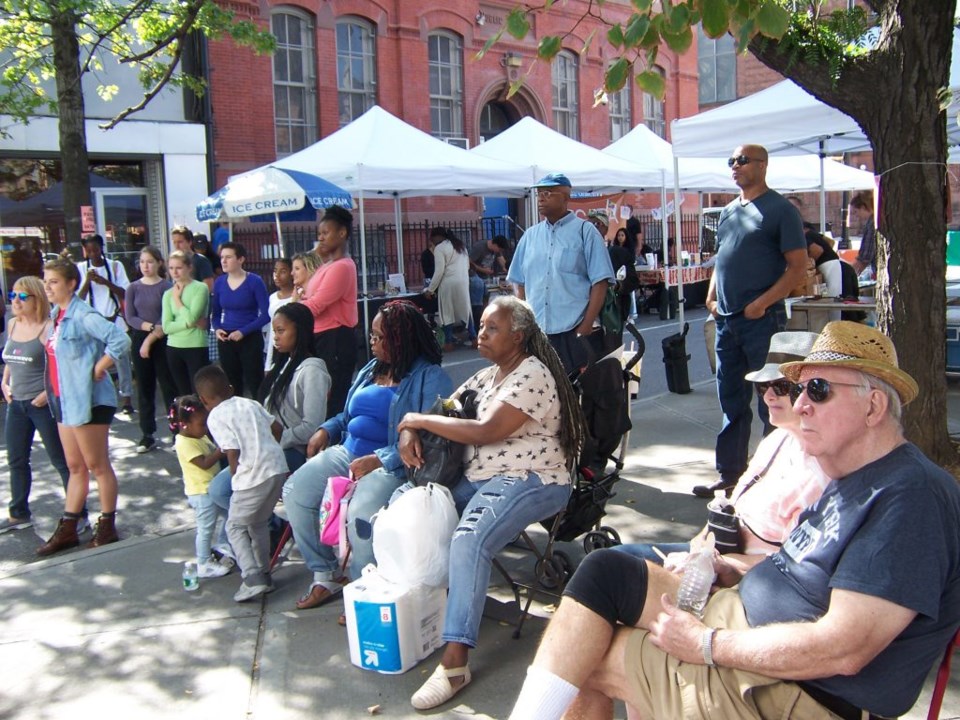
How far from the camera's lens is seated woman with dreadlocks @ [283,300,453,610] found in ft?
14.4

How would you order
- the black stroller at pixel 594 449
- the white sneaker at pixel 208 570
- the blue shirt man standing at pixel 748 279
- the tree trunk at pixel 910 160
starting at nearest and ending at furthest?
the black stroller at pixel 594 449 < the tree trunk at pixel 910 160 < the white sneaker at pixel 208 570 < the blue shirt man standing at pixel 748 279

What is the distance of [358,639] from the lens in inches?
147

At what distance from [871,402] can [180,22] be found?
1121 centimetres

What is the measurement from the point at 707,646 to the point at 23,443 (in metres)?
5.01

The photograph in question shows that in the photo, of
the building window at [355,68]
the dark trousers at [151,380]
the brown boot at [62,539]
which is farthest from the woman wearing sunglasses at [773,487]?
the building window at [355,68]

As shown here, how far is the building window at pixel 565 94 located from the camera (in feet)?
77.5

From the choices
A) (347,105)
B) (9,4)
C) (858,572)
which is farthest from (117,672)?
(347,105)

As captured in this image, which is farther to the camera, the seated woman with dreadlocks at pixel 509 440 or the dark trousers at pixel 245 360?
the dark trousers at pixel 245 360

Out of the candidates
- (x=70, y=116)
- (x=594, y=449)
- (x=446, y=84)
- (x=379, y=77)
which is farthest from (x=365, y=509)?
(x=446, y=84)

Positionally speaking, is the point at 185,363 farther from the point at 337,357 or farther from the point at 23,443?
the point at 23,443

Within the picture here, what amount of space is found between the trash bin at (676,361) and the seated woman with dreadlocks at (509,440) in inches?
176

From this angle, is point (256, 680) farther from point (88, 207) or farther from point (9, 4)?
point (9, 4)

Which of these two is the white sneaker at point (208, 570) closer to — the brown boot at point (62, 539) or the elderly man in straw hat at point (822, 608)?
the brown boot at point (62, 539)

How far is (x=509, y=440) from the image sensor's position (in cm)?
390
